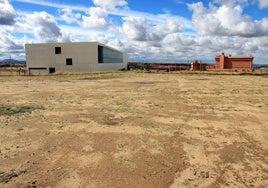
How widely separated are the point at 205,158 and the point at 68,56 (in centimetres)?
4813

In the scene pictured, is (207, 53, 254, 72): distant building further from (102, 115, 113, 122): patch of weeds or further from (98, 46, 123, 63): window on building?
(102, 115, 113, 122): patch of weeds

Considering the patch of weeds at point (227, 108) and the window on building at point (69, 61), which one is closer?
the patch of weeds at point (227, 108)

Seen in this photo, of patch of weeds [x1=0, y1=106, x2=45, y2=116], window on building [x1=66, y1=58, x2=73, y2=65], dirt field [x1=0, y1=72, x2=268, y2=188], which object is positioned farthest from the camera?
window on building [x1=66, y1=58, x2=73, y2=65]

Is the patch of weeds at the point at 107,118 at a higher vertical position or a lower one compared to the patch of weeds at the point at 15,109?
lower

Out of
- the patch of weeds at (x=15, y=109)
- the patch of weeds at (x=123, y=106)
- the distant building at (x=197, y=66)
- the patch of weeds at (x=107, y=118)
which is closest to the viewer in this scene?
the patch of weeds at (x=107, y=118)

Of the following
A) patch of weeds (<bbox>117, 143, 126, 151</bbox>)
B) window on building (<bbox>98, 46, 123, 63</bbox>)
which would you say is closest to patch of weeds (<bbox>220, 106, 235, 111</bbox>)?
patch of weeds (<bbox>117, 143, 126, 151</bbox>)

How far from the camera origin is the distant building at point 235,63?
159ft

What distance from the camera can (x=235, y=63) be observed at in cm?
4903

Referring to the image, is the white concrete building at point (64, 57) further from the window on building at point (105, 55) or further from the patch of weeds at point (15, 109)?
the patch of weeds at point (15, 109)

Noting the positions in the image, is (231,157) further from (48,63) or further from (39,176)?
(48,63)

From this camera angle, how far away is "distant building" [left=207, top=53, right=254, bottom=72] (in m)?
48.5

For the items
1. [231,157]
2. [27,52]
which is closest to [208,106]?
[231,157]

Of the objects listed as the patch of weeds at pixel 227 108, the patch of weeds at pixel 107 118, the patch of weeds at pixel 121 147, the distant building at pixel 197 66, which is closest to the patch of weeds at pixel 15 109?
the patch of weeds at pixel 107 118

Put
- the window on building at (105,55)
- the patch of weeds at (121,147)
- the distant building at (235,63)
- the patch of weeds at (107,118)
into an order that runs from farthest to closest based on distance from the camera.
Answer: the window on building at (105,55) → the distant building at (235,63) → the patch of weeds at (107,118) → the patch of weeds at (121,147)
